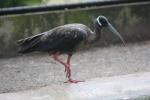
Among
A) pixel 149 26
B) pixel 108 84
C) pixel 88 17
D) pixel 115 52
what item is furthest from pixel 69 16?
pixel 108 84

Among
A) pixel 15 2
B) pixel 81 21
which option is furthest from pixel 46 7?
pixel 81 21

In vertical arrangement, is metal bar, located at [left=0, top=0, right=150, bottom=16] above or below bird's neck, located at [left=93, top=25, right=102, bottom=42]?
above

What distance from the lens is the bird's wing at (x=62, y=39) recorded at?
25.1 feet

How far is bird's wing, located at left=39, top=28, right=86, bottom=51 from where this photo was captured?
7.65 meters

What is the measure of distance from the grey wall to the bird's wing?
1855 millimetres

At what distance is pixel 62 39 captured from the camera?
7.73 m

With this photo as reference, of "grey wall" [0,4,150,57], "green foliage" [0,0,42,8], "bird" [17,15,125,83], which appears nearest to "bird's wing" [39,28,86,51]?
"bird" [17,15,125,83]

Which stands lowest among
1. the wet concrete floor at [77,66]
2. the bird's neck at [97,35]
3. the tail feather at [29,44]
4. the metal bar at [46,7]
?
the wet concrete floor at [77,66]

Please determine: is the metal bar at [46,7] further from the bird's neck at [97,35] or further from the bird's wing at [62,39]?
the bird's neck at [97,35]

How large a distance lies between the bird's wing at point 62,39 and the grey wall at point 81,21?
6.09 feet

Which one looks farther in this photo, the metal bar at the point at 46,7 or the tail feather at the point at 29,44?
the metal bar at the point at 46,7

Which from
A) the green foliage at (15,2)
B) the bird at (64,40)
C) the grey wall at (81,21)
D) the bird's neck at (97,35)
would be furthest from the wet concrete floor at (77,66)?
the green foliage at (15,2)

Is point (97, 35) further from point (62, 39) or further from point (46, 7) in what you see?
point (46, 7)

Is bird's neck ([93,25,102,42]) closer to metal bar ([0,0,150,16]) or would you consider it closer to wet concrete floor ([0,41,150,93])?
wet concrete floor ([0,41,150,93])
